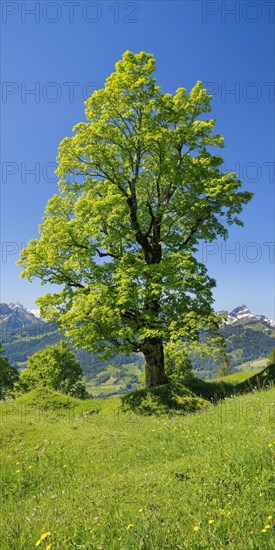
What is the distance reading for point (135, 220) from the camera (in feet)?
80.9

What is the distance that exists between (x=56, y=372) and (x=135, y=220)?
47754mm

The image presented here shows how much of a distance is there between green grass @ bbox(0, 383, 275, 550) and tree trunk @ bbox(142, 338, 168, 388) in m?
8.65

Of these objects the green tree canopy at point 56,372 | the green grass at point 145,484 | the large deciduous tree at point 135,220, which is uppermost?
the large deciduous tree at point 135,220

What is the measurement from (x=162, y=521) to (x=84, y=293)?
684 inches

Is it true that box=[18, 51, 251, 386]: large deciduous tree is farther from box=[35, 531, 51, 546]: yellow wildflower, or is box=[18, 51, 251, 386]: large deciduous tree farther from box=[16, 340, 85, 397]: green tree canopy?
box=[16, 340, 85, 397]: green tree canopy

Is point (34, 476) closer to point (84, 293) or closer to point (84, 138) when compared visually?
point (84, 293)

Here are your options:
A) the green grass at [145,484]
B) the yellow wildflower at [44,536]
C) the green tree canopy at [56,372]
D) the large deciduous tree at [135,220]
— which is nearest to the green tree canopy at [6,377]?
the green tree canopy at [56,372]

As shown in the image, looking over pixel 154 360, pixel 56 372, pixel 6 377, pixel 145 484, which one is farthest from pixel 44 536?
pixel 56 372

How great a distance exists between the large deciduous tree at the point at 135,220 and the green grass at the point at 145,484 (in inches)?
301

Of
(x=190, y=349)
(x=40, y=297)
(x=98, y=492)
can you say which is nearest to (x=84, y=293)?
(x=40, y=297)

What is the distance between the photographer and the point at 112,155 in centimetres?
2402

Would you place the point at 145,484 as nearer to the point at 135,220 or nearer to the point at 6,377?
the point at 135,220

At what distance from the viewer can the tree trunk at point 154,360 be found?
23922mm

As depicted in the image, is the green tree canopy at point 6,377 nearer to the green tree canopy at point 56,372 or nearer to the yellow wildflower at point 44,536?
the green tree canopy at point 56,372
